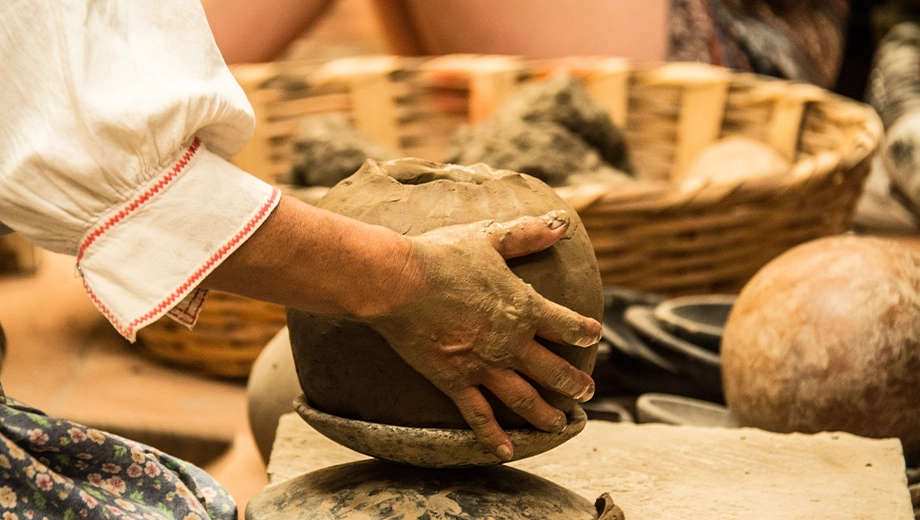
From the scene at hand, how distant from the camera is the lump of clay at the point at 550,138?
11.0 feet

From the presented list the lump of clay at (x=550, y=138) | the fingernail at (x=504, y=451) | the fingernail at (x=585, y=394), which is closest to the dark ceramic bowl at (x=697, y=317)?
the lump of clay at (x=550, y=138)

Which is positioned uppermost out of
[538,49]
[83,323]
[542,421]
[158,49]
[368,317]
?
[158,49]

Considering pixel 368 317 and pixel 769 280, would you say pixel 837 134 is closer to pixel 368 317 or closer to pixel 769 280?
pixel 769 280

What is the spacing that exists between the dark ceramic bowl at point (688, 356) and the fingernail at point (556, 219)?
1285 mm

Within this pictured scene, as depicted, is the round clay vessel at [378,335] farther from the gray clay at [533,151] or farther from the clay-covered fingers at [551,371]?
the gray clay at [533,151]

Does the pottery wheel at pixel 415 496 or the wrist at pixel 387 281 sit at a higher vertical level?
the wrist at pixel 387 281

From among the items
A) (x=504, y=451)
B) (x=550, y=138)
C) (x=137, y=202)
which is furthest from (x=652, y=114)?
(x=137, y=202)

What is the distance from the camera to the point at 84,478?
145 cm

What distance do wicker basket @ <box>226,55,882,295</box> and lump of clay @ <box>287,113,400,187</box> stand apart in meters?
0.57

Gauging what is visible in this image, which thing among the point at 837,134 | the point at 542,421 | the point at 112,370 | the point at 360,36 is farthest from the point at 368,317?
the point at 360,36

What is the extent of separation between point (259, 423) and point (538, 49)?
3061 mm

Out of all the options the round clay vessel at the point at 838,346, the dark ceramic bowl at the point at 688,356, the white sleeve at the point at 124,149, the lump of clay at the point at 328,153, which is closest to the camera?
the white sleeve at the point at 124,149

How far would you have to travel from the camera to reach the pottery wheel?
1.51 metres

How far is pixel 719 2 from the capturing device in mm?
5754
